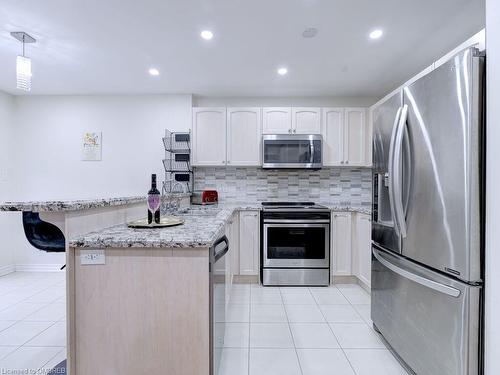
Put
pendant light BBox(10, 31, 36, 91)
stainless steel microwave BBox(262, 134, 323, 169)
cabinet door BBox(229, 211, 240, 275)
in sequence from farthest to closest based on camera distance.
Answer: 1. stainless steel microwave BBox(262, 134, 323, 169)
2. cabinet door BBox(229, 211, 240, 275)
3. pendant light BBox(10, 31, 36, 91)

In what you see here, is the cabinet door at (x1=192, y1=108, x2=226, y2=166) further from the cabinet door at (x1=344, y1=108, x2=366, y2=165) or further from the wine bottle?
the wine bottle

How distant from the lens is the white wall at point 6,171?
3.48 metres

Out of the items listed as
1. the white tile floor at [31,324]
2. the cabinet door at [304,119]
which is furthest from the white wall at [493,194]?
the white tile floor at [31,324]

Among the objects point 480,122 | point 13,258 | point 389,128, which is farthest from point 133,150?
point 480,122

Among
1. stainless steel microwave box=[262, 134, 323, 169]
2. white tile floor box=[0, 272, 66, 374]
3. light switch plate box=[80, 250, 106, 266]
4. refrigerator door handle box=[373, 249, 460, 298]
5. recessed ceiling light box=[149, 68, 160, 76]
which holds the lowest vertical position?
white tile floor box=[0, 272, 66, 374]

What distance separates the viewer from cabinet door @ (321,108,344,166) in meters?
3.44

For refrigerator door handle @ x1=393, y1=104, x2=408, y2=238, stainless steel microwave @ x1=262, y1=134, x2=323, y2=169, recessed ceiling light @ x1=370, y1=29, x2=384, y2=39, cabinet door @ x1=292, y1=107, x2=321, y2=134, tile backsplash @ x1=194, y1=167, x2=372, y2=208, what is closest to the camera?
refrigerator door handle @ x1=393, y1=104, x2=408, y2=238

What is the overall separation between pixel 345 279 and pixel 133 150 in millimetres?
3205

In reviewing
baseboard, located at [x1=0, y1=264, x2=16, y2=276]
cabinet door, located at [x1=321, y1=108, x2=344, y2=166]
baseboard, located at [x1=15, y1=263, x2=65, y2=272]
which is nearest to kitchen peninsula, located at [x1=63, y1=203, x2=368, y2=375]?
cabinet door, located at [x1=321, y1=108, x2=344, y2=166]

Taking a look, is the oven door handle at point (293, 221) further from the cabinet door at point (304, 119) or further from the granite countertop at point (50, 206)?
the granite countertop at point (50, 206)

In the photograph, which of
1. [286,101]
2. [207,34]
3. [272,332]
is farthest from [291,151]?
[272,332]

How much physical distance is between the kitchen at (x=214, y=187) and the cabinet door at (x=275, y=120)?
19 millimetres

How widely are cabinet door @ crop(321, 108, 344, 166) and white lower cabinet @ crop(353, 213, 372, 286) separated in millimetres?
806

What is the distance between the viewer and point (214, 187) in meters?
3.78
